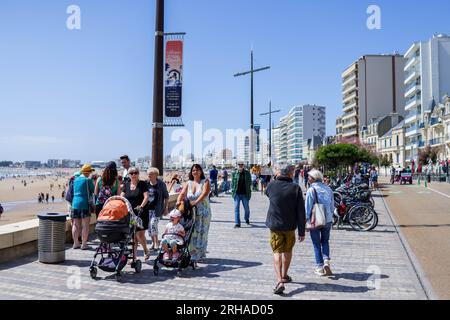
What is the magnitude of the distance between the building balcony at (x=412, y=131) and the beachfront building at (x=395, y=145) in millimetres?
1684

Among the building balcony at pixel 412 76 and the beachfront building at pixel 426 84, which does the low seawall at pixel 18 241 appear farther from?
the building balcony at pixel 412 76

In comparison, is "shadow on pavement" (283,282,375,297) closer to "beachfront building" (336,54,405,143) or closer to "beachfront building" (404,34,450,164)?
"beachfront building" (404,34,450,164)

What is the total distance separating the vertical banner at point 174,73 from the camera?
37.3ft

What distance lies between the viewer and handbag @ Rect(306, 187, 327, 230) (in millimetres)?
6746

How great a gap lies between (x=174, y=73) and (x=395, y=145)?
2922 inches

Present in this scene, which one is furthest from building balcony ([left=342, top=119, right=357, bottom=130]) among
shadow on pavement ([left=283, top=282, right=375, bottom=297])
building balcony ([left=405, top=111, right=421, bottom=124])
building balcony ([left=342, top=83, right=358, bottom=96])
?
shadow on pavement ([left=283, top=282, right=375, bottom=297])

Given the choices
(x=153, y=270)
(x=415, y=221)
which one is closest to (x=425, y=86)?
(x=415, y=221)

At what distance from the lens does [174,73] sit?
11422 mm

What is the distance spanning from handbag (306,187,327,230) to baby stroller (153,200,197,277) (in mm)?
1890

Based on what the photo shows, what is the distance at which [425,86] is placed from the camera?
71.9m
